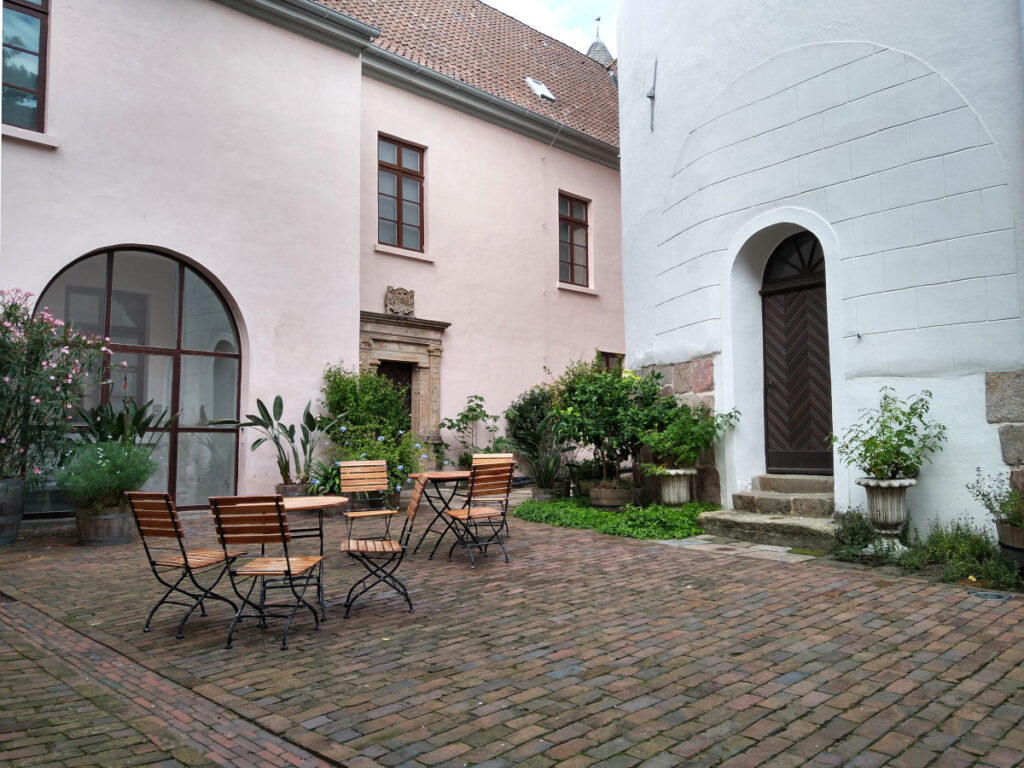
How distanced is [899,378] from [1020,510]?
5.49 ft

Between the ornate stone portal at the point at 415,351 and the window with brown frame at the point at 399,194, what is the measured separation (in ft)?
3.56

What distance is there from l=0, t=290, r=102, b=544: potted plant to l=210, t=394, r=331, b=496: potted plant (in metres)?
2.92

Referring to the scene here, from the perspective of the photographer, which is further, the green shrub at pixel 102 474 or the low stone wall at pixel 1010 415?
the green shrub at pixel 102 474

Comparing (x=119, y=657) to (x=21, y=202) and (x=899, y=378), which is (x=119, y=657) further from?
(x=21, y=202)

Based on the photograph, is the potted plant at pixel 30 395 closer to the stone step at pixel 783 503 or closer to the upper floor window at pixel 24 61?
the upper floor window at pixel 24 61

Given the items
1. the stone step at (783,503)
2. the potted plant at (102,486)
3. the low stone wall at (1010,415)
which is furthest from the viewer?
the potted plant at (102,486)

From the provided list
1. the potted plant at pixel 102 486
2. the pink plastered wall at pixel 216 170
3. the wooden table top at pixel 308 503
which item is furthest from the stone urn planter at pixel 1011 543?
the pink plastered wall at pixel 216 170

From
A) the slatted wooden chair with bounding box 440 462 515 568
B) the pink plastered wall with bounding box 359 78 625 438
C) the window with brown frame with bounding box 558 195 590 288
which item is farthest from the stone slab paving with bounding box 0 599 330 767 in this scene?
the window with brown frame with bounding box 558 195 590 288

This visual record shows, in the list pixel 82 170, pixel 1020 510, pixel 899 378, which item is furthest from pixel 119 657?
pixel 82 170

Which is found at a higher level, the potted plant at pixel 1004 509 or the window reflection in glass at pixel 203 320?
the window reflection in glass at pixel 203 320

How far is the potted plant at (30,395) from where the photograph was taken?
309 inches

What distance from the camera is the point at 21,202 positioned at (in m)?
9.41

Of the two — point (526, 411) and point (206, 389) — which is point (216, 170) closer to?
point (206, 389)

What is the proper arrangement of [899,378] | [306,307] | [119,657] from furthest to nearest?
[306,307] < [899,378] < [119,657]
